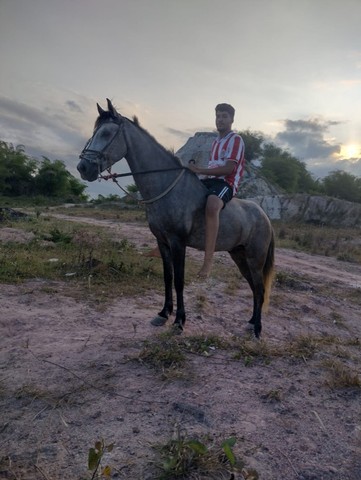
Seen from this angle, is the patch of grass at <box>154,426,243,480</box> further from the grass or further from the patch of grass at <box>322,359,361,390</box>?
the grass

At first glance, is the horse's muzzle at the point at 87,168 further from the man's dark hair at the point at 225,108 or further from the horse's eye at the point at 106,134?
the man's dark hair at the point at 225,108

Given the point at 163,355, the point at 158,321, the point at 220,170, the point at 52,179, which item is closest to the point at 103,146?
the point at 220,170

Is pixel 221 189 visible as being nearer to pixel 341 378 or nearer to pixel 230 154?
pixel 230 154

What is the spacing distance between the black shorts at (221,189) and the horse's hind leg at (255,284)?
3.00ft

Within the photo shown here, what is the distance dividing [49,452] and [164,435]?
71 cm

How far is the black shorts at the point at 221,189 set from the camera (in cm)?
432

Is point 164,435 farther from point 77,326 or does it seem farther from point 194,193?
point 194,193

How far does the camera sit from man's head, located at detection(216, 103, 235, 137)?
175 inches

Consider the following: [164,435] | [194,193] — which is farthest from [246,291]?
[164,435]

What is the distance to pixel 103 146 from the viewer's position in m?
4.00

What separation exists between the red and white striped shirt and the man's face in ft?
0.28

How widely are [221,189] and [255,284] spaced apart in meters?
1.49

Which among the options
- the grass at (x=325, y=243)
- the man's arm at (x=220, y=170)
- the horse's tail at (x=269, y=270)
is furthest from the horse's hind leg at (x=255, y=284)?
the grass at (x=325, y=243)

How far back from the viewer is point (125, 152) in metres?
4.29
